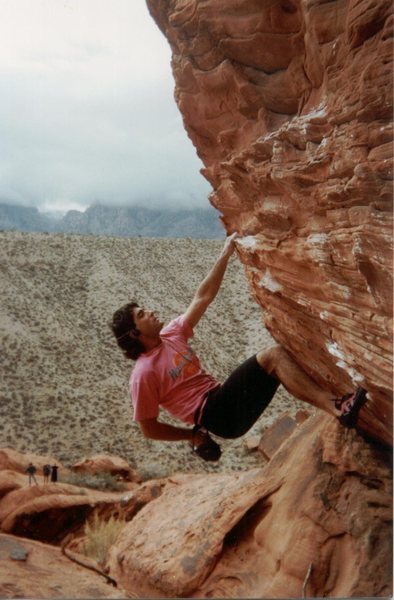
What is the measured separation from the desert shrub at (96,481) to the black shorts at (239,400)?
387 inches

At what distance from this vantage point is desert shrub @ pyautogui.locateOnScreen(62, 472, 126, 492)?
15.1 meters

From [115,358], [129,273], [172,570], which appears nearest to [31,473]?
[172,570]

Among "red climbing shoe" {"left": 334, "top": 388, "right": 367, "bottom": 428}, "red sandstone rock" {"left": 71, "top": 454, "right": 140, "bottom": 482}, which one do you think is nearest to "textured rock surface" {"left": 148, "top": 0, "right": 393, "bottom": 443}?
"red climbing shoe" {"left": 334, "top": 388, "right": 367, "bottom": 428}

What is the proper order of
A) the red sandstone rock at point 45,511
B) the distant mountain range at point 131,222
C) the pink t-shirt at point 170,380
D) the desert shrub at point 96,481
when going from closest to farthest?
the pink t-shirt at point 170,380, the red sandstone rock at point 45,511, the desert shrub at point 96,481, the distant mountain range at point 131,222

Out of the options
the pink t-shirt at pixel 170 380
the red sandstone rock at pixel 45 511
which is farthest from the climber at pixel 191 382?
the red sandstone rock at pixel 45 511

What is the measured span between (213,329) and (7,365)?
1011cm

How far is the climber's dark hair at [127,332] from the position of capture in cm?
576

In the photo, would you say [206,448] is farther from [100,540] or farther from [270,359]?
[100,540]

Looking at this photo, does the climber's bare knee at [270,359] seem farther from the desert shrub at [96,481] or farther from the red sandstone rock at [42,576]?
the desert shrub at [96,481]

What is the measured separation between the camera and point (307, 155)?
4906 mm

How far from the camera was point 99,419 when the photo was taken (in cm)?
2458

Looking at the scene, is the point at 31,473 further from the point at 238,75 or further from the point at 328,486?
the point at 238,75

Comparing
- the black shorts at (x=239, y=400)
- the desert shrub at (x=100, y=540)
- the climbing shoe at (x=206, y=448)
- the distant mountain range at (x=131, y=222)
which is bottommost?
the desert shrub at (x=100, y=540)

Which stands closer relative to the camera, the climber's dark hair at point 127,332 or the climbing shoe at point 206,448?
the climber's dark hair at point 127,332
